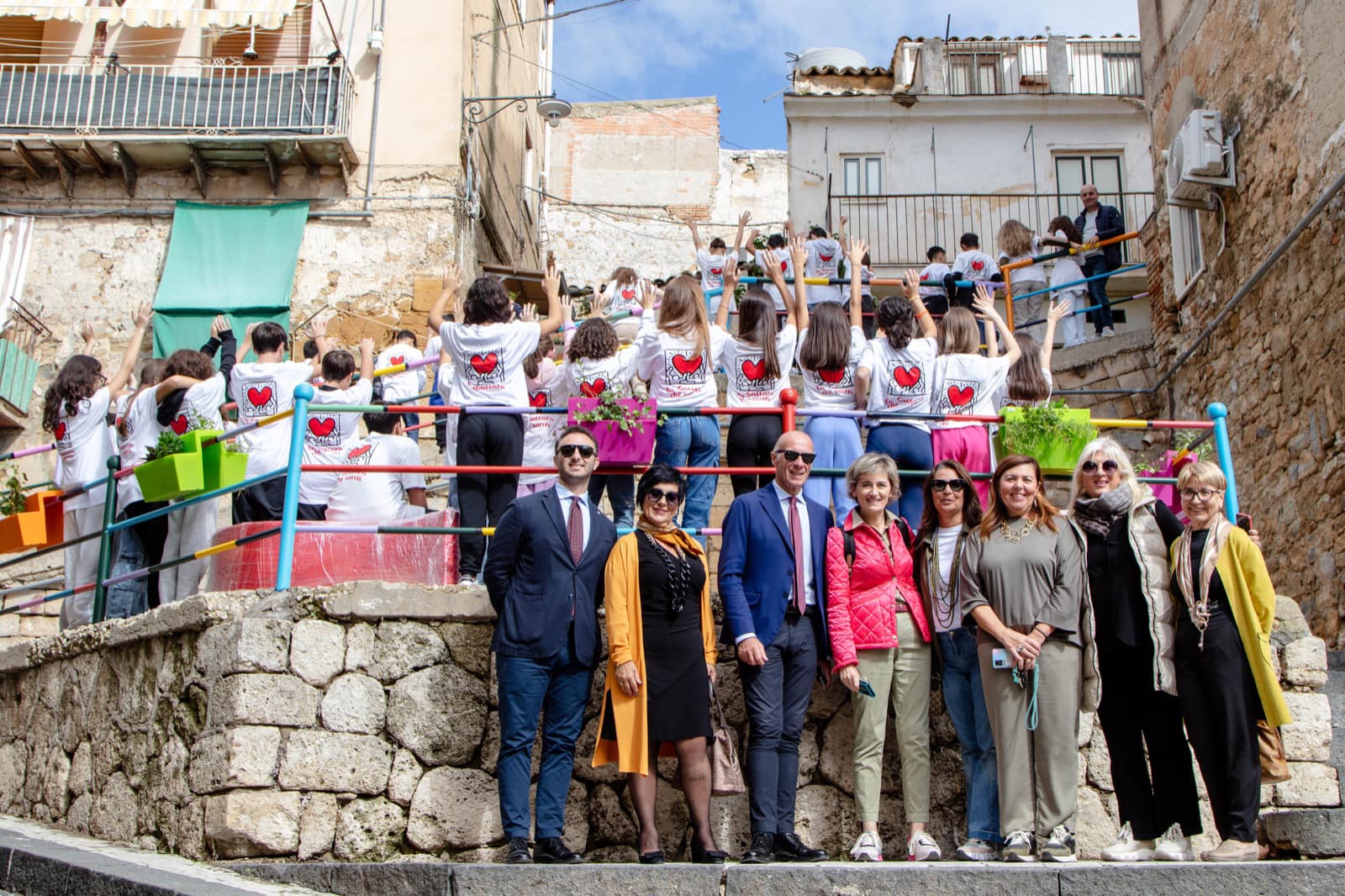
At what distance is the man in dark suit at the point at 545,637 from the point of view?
543 cm

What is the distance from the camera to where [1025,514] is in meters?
5.72

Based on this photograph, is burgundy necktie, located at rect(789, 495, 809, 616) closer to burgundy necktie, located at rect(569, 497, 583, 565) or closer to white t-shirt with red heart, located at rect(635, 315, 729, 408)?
burgundy necktie, located at rect(569, 497, 583, 565)

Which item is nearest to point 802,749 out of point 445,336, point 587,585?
point 587,585

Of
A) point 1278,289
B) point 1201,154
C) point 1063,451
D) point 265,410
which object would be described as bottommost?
point 1063,451

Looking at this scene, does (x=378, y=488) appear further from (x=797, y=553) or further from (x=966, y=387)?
(x=966, y=387)

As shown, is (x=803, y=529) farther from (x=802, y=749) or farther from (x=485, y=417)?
(x=485, y=417)

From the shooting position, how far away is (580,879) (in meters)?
4.88

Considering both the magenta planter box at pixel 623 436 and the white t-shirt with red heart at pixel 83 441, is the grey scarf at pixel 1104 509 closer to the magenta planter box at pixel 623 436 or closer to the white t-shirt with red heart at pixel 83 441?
the magenta planter box at pixel 623 436

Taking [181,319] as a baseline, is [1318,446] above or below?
below

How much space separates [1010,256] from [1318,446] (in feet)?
17.6

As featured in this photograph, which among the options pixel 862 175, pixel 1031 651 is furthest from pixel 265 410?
pixel 862 175

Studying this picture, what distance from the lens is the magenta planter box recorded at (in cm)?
648

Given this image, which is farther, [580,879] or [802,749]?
[802,749]

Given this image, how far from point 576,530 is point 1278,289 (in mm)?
6720
